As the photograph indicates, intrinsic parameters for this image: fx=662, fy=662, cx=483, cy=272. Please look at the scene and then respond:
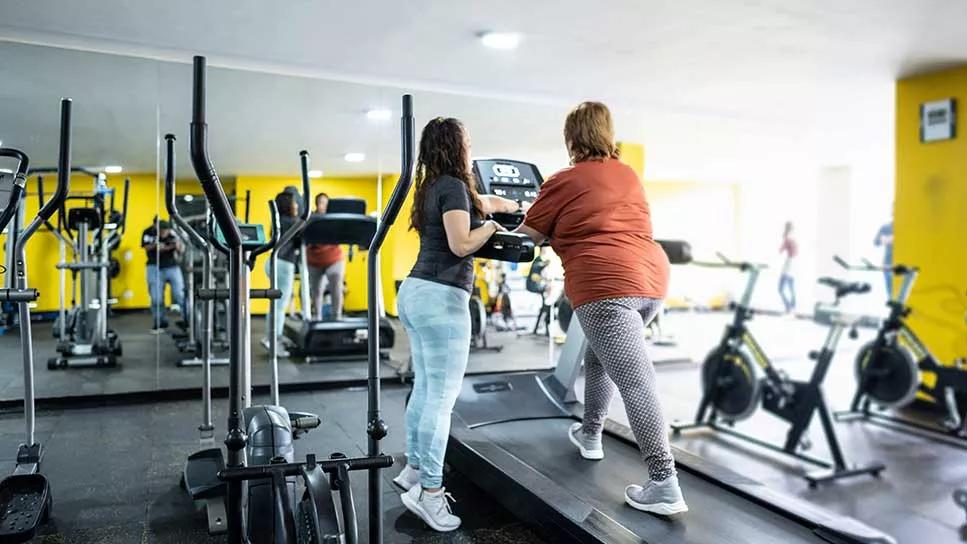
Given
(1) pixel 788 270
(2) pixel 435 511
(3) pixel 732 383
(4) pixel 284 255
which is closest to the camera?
(2) pixel 435 511

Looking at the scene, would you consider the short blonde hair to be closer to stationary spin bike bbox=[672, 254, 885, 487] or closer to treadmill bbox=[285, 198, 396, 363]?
stationary spin bike bbox=[672, 254, 885, 487]

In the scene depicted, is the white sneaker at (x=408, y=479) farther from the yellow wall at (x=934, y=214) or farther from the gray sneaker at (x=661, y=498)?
the yellow wall at (x=934, y=214)

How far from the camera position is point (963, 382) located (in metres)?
4.28

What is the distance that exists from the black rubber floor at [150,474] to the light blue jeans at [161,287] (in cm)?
114

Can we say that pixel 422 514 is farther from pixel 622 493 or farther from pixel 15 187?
pixel 15 187

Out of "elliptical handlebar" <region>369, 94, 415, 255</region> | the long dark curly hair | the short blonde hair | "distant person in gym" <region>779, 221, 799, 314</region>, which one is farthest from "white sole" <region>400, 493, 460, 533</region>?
"distant person in gym" <region>779, 221, 799, 314</region>

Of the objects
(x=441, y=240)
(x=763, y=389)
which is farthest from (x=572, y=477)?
(x=763, y=389)

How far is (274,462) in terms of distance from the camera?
175 centimetres

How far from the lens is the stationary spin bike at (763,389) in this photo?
3613mm

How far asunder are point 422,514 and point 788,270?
7.33m

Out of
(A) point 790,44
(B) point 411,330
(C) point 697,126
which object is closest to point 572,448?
(B) point 411,330

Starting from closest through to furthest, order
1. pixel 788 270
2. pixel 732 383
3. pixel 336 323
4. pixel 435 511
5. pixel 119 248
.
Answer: pixel 435 511 → pixel 732 383 → pixel 119 248 → pixel 336 323 → pixel 788 270

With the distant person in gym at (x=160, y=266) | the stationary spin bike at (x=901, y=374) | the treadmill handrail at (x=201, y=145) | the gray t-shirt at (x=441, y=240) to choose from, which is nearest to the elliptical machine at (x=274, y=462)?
the treadmill handrail at (x=201, y=145)

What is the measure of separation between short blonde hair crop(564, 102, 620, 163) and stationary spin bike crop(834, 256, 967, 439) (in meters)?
3.41
